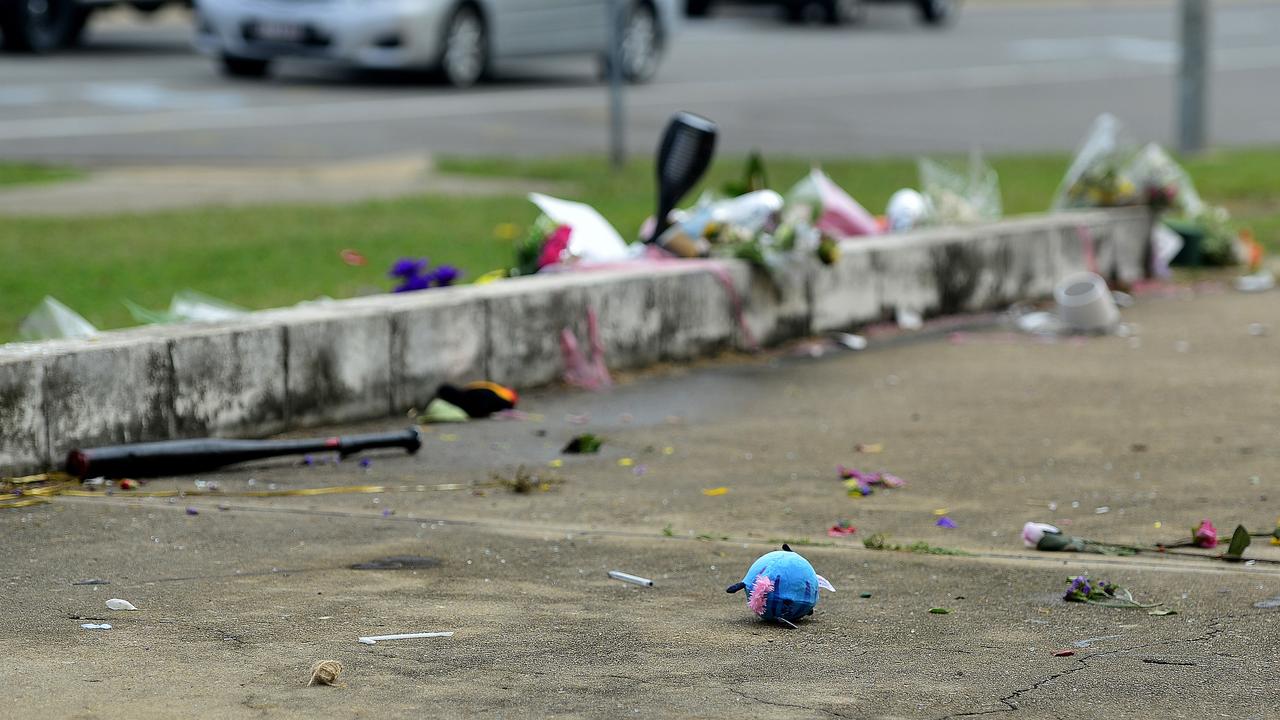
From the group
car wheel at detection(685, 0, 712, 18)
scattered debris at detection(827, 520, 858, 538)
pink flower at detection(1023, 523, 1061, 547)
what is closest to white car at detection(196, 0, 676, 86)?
car wheel at detection(685, 0, 712, 18)

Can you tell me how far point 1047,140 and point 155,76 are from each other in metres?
8.38

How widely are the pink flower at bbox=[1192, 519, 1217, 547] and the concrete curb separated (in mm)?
2882

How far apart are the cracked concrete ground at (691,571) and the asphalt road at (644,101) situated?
7.83 m

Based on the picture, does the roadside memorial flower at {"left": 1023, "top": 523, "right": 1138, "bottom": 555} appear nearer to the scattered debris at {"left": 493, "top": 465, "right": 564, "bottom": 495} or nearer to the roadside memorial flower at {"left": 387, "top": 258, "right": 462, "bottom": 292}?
the scattered debris at {"left": 493, "top": 465, "right": 564, "bottom": 495}

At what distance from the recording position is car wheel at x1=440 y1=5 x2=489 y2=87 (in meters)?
18.5

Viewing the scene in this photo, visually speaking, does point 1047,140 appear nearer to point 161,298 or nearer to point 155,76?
point 155,76

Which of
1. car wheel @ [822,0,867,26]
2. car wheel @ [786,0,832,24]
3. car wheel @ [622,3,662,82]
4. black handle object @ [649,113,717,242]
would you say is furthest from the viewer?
car wheel @ [786,0,832,24]

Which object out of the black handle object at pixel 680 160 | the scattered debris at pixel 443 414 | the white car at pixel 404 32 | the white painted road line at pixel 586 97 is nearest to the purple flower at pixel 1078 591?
the scattered debris at pixel 443 414

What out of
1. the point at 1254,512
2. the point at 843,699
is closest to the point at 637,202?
the point at 1254,512

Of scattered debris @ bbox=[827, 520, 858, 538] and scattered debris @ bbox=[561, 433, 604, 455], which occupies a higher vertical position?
scattered debris @ bbox=[827, 520, 858, 538]

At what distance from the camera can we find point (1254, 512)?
5695mm

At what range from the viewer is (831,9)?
30.6 meters

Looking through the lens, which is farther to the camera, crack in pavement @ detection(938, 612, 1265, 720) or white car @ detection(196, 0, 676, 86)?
white car @ detection(196, 0, 676, 86)

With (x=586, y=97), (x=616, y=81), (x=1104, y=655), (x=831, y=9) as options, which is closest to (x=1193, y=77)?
(x=616, y=81)
